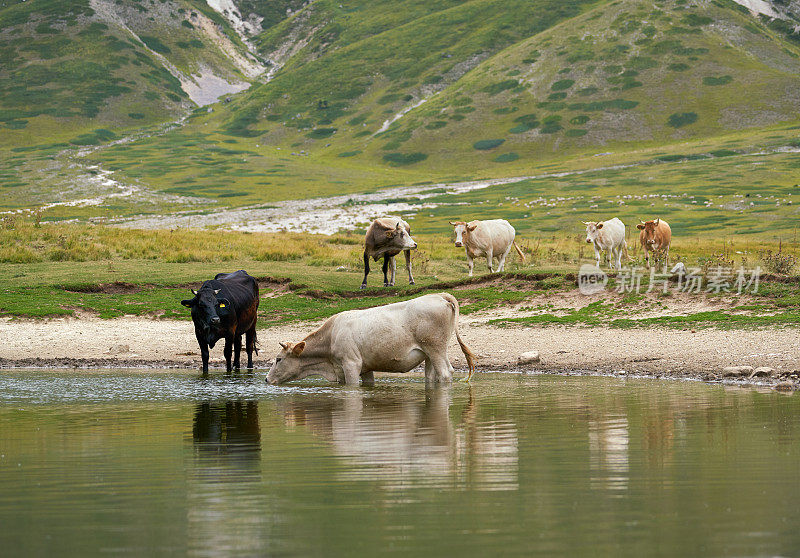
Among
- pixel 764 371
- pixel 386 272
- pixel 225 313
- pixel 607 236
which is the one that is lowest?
pixel 764 371

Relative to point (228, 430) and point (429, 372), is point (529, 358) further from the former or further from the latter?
point (228, 430)

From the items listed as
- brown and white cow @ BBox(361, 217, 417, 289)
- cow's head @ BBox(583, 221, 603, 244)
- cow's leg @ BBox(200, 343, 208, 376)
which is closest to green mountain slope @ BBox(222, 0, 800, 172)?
cow's head @ BBox(583, 221, 603, 244)

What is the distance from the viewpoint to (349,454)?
Result: 10.1 meters

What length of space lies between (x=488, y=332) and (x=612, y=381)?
6969mm

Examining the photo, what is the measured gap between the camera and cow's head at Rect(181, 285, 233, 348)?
19.3 m

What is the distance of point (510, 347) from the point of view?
21.7m

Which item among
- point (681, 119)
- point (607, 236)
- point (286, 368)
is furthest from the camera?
point (681, 119)

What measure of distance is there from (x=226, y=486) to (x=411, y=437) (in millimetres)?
3171

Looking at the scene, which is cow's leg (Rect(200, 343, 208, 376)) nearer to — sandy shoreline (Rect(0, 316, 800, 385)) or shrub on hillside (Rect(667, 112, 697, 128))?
sandy shoreline (Rect(0, 316, 800, 385))

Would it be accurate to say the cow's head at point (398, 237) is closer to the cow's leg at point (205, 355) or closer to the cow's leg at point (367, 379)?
the cow's leg at point (205, 355)

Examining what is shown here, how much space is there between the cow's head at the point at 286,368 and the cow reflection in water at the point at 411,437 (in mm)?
1908

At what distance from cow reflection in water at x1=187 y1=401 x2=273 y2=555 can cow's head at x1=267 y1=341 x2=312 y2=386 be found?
3559 mm

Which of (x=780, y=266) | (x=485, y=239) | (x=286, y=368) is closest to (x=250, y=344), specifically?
(x=286, y=368)

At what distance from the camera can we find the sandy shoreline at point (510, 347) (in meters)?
17.8
